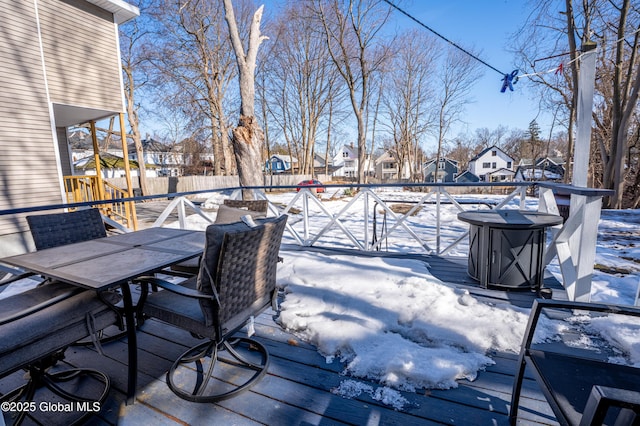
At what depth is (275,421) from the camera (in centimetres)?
139

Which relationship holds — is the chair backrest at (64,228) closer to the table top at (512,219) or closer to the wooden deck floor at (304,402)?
the wooden deck floor at (304,402)

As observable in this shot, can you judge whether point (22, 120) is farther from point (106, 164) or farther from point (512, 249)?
point (106, 164)

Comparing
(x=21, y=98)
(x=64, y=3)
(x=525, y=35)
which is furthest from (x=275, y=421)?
(x=525, y=35)

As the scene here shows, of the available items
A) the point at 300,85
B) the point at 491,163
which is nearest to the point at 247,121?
the point at 300,85

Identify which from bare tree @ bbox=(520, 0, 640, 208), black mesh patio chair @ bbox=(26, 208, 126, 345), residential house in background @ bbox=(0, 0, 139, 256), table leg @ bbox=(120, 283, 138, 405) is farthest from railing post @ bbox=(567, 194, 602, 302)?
residential house in background @ bbox=(0, 0, 139, 256)

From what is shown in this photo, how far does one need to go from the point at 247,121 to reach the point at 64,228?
15.1 ft

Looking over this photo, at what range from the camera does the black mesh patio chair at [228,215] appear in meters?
2.40

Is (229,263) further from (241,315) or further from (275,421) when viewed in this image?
(275,421)

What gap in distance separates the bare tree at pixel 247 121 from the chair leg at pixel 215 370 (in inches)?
185

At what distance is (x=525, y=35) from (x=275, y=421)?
39.2 ft

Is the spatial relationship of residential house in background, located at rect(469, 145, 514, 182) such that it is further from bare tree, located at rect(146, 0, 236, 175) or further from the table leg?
the table leg

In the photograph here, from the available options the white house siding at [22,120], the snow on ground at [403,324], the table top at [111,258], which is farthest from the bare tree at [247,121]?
the table top at [111,258]

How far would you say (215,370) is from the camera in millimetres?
1763

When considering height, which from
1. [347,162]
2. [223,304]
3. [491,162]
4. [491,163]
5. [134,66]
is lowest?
[223,304]
